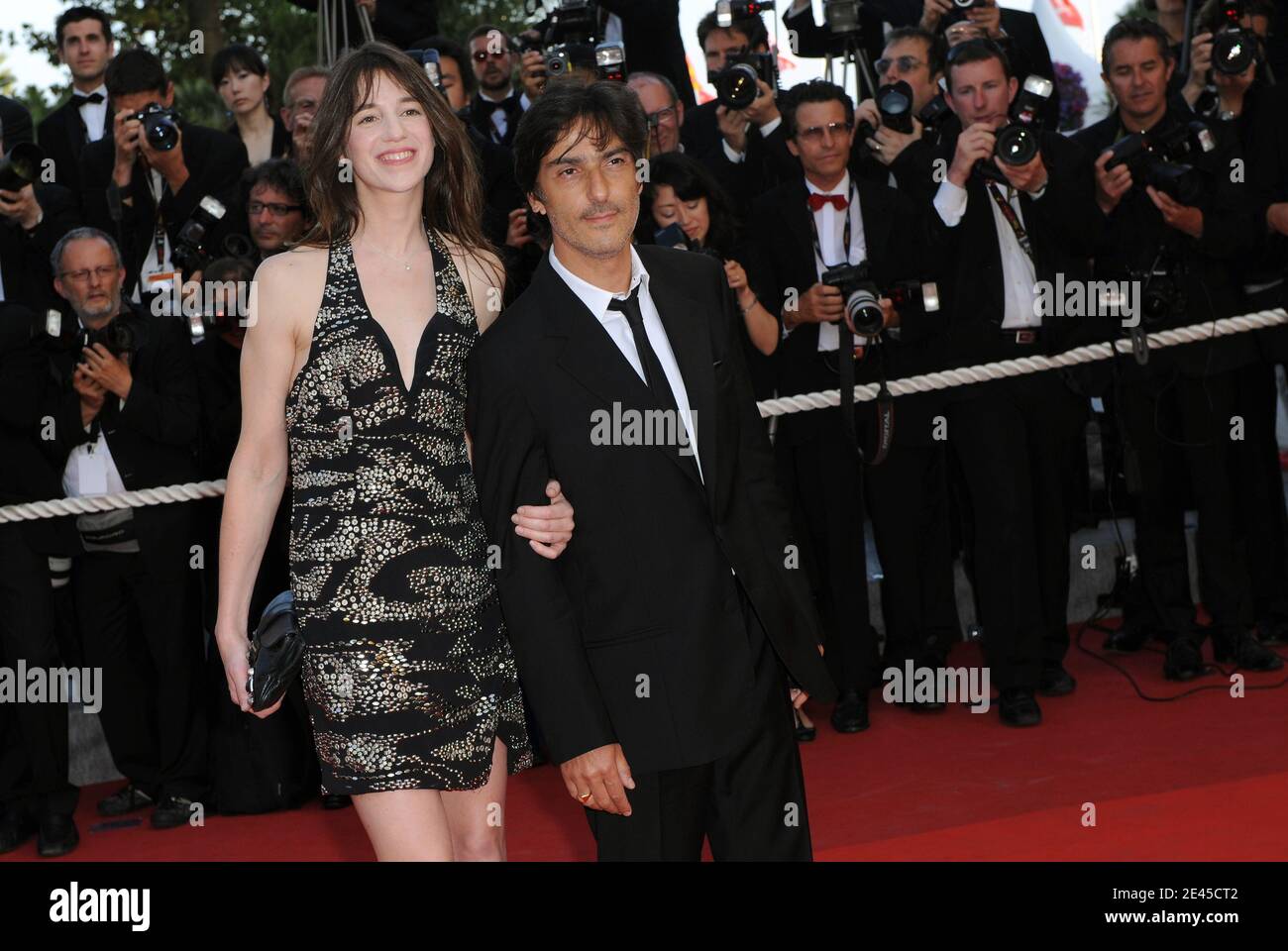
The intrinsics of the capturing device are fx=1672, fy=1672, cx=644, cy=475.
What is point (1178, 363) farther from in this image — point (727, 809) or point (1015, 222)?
point (727, 809)

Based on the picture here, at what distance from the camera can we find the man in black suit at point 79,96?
625 cm

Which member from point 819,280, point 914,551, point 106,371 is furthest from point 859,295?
point 106,371

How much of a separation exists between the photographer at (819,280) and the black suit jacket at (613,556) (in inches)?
97.3

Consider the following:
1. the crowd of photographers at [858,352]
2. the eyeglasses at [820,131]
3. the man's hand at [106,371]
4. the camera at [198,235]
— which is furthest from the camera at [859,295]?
the man's hand at [106,371]

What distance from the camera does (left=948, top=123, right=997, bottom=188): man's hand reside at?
495 cm

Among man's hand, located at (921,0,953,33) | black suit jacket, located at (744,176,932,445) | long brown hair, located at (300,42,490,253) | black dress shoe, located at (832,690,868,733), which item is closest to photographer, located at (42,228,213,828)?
black suit jacket, located at (744,176,932,445)

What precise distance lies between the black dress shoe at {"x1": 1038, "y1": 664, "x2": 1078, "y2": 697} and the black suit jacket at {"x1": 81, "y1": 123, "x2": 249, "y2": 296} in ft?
10.3

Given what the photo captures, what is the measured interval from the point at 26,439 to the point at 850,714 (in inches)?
101

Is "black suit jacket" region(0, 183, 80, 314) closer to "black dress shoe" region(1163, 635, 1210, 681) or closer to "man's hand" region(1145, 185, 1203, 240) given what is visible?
"man's hand" region(1145, 185, 1203, 240)

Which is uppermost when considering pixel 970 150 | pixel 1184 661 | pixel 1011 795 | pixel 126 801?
pixel 970 150

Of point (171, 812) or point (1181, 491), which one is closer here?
point (171, 812)

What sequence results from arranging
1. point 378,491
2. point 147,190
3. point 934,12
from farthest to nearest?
point 934,12, point 147,190, point 378,491

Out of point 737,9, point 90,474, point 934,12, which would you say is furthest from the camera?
point 934,12

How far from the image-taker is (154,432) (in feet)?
15.8
